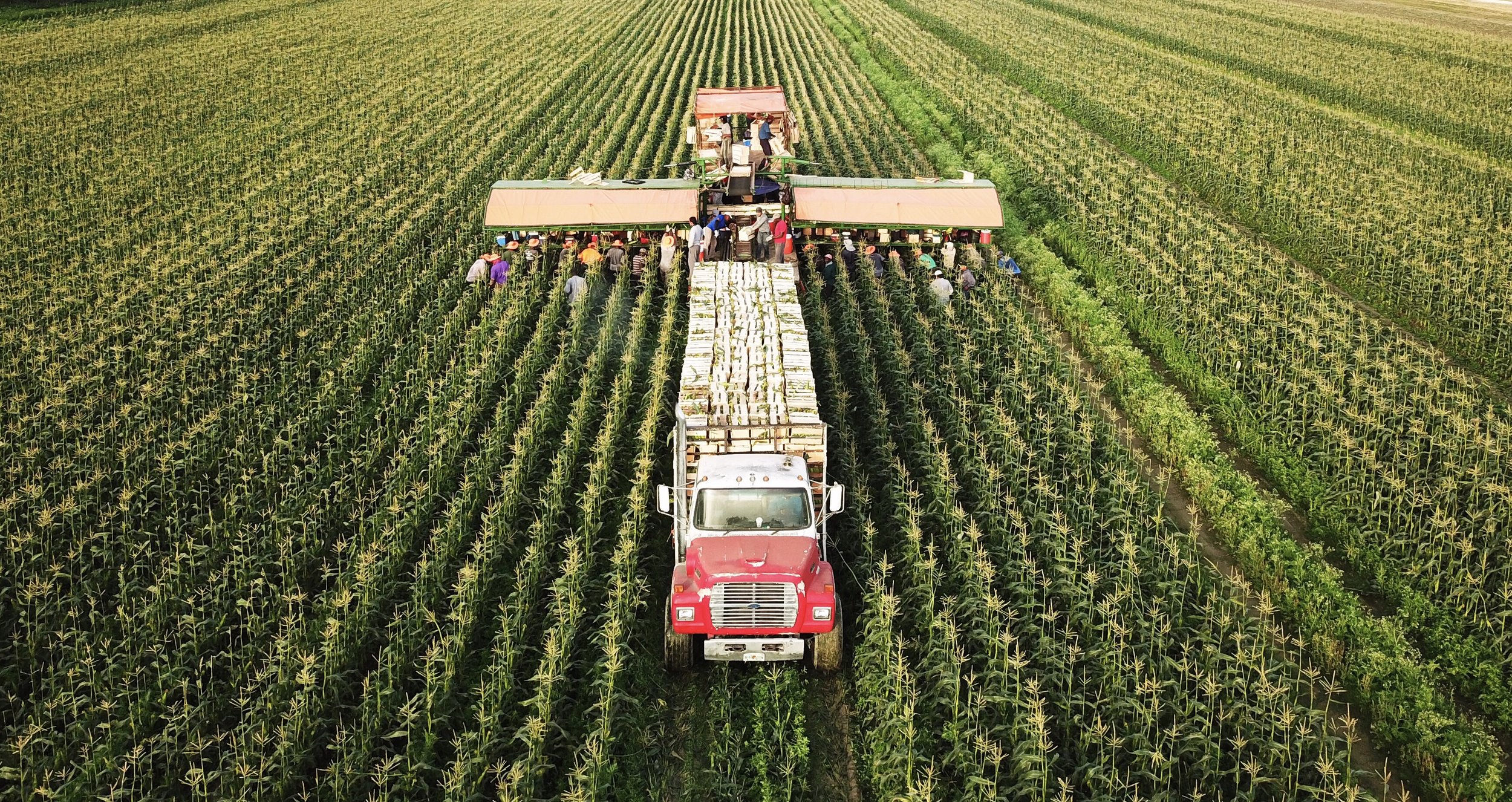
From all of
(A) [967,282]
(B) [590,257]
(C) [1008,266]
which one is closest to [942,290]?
(A) [967,282]

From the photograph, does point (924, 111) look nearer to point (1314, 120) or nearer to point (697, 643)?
point (1314, 120)

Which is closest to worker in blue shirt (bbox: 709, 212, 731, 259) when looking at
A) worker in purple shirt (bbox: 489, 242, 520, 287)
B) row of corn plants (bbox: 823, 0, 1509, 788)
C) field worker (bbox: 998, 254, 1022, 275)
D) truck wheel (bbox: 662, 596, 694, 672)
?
worker in purple shirt (bbox: 489, 242, 520, 287)

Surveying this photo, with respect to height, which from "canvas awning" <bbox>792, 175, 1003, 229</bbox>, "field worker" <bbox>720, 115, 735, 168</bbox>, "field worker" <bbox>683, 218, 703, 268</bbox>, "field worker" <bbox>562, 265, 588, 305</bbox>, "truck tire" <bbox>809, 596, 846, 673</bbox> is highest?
"field worker" <bbox>720, 115, 735, 168</bbox>

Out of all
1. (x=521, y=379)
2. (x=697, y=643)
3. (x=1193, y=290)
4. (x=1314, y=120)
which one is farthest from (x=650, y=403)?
(x=1314, y=120)

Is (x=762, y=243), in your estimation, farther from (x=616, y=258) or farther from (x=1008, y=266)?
(x=1008, y=266)

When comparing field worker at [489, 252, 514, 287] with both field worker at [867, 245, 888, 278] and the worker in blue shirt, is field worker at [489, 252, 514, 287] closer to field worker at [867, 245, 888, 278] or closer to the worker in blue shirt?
the worker in blue shirt

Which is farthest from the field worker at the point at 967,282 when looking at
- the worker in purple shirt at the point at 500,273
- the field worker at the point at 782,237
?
the worker in purple shirt at the point at 500,273

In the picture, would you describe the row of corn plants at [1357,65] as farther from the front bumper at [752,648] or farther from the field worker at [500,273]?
the front bumper at [752,648]
